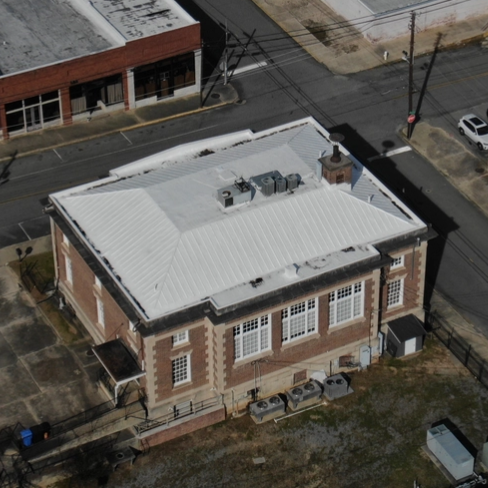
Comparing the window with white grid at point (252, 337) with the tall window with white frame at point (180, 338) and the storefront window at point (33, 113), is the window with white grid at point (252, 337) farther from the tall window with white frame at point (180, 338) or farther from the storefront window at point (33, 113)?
the storefront window at point (33, 113)

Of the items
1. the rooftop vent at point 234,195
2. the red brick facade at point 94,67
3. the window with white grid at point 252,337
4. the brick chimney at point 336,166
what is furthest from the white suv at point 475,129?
the window with white grid at point 252,337

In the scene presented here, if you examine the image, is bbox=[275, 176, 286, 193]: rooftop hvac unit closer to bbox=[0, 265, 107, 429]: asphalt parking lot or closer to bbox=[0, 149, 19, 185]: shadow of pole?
bbox=[0, 265, 107, 429]: asphalt parking lot

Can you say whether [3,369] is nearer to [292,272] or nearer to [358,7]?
[292,272]

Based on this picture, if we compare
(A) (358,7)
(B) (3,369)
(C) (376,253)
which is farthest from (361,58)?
(B) (3,369)

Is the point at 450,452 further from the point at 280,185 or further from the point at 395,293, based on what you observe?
the point at 280,185

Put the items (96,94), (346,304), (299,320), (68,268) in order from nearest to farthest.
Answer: (299,320), (346,304), (68,268), (96,94)

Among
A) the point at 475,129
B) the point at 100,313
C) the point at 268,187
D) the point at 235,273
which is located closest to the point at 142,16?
the point at 475,129
